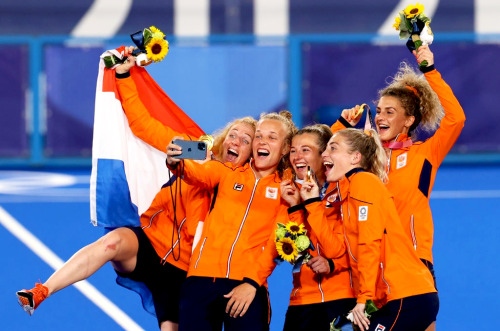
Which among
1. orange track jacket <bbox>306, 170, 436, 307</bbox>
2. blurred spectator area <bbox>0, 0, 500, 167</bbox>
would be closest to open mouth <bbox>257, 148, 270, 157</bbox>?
orange track jacket <bbox>306, 170, 436, 307</bbox>

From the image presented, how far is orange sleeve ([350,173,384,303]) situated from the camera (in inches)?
223

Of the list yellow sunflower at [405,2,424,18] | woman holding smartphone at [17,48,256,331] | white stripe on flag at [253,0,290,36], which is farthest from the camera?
white stripe on flag at [253,0,290,36]

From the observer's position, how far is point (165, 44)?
265 inches

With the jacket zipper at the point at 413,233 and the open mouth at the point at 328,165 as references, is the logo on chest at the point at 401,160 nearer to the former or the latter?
the jacket zipper at the point at 413,233

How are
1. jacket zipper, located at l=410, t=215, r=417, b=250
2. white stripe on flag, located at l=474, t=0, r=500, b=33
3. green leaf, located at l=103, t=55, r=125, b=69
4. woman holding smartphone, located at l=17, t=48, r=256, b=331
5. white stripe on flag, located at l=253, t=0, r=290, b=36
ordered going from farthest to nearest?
white stripe on flag, located at l=474, t=0, r=500, b=33, white stripe on flag, located at l=253, t=0, r=290, b=36, green leaf, located at l=103, t=55, r=125, b=69, woman holding smartphone, located at l=17, t=48, r=256, b=331, jacket zipper, located at l=410, t=215, r=417, b=250

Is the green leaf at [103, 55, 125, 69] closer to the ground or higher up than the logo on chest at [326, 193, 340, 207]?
higher up

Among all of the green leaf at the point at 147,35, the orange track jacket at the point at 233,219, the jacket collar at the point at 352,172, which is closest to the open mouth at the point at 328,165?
the jacket collar at the point at 352,172

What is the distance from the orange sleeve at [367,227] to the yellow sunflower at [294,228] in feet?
1.15

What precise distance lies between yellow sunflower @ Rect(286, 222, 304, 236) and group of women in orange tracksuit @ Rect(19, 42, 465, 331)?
3.0 inches

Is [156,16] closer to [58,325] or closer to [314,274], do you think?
[58,325]

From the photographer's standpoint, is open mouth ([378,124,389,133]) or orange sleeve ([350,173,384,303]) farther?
open mouth ([378,124,389,133])

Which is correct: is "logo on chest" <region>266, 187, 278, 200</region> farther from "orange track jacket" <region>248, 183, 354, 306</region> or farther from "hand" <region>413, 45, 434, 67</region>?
"hand" <region>413, 45, 434, 67</region>

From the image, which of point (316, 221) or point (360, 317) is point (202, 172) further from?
point (360, 317)

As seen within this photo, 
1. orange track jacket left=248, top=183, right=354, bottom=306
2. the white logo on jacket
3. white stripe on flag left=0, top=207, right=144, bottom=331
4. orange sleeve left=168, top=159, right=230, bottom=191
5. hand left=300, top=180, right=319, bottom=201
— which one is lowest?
white stripe on flag left=0, top=207, right=144, bottom=331
